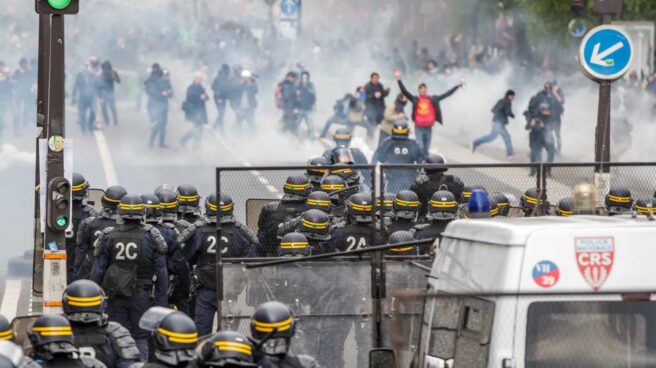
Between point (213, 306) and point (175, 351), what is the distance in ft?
17.7

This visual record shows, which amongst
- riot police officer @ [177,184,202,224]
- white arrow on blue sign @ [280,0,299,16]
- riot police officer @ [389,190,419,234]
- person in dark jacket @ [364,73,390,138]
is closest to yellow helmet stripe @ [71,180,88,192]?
riot police officer @ [177,184,202,224]

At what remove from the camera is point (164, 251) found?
43.4ft

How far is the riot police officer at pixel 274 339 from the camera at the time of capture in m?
8.02

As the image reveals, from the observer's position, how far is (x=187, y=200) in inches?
589

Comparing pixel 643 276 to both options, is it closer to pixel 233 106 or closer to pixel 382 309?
pixel 382 309

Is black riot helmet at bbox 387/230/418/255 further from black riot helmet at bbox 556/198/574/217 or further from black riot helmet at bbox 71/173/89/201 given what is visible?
black riot helmet at bbox 71/173/89/201

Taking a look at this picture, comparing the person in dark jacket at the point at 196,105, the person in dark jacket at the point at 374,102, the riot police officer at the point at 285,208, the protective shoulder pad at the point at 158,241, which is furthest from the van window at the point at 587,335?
the person in dark jacket at the point at 196,105

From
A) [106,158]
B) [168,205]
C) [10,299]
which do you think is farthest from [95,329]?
[106,158]

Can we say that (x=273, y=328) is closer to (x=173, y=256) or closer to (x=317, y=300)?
(x=317, y=300)

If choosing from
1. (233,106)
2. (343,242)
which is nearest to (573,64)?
(233,106)

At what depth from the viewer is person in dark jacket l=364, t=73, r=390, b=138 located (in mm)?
35375

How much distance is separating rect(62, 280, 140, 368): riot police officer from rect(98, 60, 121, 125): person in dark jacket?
29528 mm

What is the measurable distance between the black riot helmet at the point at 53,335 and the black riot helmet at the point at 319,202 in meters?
6.49

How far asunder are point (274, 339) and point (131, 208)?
528 cm
